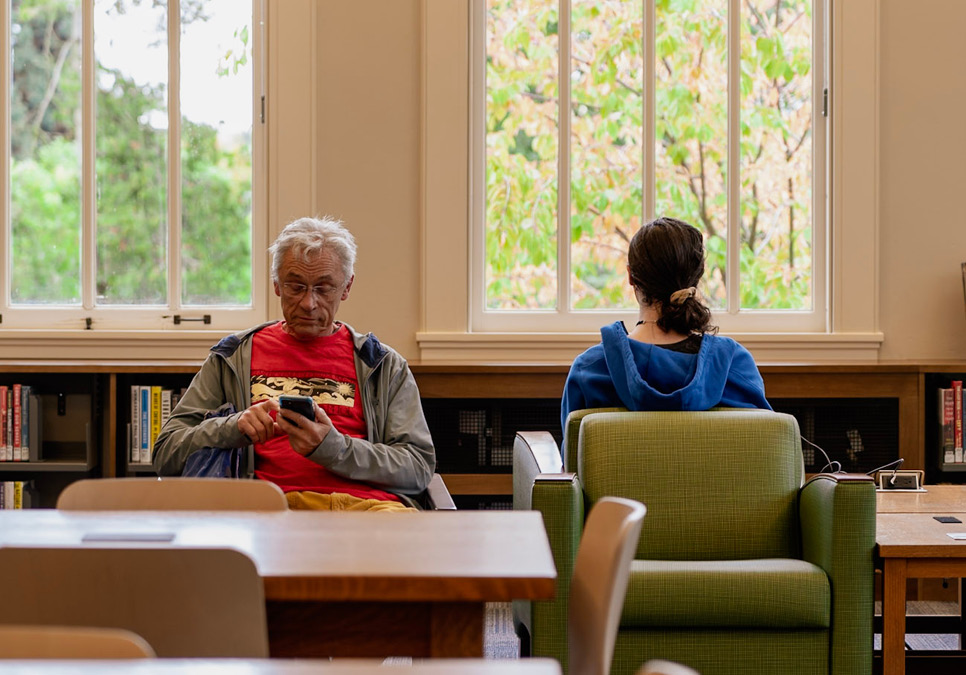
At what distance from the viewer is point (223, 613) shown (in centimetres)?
137

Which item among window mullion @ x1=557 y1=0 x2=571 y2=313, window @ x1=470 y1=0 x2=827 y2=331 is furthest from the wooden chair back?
window mullion @ x1=557 y1=0 x2=571 y2=313

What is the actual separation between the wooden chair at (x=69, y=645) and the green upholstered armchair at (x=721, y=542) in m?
1.60

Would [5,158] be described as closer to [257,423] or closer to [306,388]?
[306,388]

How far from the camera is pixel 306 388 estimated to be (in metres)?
2.88

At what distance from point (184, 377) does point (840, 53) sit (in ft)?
9.62

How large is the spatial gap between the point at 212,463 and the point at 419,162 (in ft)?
6.69

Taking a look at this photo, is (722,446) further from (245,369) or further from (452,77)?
(452,77)

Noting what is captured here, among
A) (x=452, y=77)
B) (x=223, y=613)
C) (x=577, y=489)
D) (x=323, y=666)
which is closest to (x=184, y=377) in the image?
(x=452, y=77)

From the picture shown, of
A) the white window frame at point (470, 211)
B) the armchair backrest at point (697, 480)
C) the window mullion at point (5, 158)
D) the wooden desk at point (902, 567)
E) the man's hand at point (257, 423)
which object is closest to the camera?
the wooden desk at point (902, 567)

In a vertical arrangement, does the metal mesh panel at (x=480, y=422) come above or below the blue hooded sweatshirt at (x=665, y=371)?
below

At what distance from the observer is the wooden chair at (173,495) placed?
204 centimetres

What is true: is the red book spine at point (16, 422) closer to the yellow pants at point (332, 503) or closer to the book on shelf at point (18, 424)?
the book on shelf at point (18, 424)

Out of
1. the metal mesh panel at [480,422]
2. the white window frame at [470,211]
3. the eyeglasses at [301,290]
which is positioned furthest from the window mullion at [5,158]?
the eyeglasses at [301,290]

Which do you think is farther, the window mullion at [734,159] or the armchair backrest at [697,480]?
the window mullion at [734,159]
